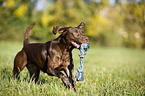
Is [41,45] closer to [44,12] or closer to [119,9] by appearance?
[44,12]

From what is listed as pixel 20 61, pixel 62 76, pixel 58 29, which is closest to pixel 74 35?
pixel 58 29

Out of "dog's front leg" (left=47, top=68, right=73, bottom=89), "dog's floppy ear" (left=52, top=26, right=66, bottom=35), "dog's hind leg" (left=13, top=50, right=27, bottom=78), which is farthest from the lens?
"dog's hind leg" (left=13, top=50, right=27, bottom=78)

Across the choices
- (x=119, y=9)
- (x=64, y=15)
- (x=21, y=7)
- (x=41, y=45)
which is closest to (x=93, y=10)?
(x=119, y=9)

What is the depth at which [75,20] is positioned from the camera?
2577 cm

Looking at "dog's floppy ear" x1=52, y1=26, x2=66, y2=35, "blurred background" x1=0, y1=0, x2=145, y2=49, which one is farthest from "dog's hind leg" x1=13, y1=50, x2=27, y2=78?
"blurred background" x1=0, y1=0, x2=145, y2=49

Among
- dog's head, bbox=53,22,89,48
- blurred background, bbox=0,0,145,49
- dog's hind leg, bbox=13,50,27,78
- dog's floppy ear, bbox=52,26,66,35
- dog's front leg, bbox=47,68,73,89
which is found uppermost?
blurred background, bbox=0,0,145,49

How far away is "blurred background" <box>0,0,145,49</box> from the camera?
24609mm

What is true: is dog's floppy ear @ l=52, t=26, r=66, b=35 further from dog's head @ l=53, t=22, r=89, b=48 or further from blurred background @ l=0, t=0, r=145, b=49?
blurred background @ l=0, t=0, r=145, b=49

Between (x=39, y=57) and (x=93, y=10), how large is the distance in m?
28.5

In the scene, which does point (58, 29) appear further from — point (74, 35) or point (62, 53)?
point (62, 53)

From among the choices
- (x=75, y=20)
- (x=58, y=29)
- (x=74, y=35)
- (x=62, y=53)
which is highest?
(x=75, y=20)

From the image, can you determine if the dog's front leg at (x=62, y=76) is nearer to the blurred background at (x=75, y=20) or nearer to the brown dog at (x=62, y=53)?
the brown dog at (x=62, y=53)

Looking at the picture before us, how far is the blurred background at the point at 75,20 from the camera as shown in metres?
24.6

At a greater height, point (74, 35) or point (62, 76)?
point (74, 35)
